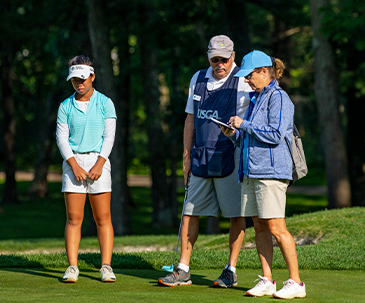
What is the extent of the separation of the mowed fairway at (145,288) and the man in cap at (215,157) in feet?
0.90

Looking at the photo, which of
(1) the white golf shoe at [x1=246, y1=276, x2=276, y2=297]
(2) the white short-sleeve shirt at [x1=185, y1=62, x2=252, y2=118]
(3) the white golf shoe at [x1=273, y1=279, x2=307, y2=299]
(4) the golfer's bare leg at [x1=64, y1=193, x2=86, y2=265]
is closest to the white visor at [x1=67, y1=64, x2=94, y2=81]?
(2) the white short-sleeve shirt at [x1=185, y1=62, x2=252, y2=118]

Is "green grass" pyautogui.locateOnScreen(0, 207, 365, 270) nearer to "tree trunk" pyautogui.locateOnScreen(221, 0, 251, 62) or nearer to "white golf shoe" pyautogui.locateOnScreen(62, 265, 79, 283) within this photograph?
"white golf shoe" pyautogui.locateOnScreen(62, 265, 79, 283)

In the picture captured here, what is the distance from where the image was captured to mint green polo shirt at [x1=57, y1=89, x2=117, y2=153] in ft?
18.1

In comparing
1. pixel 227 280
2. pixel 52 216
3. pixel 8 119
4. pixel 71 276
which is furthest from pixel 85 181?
pixel 8 119

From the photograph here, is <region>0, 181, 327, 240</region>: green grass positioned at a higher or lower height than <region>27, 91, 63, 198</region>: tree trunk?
lower

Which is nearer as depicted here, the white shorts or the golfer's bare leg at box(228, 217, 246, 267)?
the golfer's bare leg at box(228, 217, 246, 267)

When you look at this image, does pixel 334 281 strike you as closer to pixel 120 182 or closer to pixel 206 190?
pixel 206 190

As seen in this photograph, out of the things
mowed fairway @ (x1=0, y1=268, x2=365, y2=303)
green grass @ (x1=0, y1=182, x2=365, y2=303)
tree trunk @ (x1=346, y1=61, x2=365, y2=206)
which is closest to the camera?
mowed fairway @ (x1=0, y1=268, x2=365, y2=303)

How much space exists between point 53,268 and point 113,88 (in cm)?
880

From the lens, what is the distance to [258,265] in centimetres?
667

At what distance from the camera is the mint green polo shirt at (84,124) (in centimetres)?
550

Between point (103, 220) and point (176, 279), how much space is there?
962 millimetres

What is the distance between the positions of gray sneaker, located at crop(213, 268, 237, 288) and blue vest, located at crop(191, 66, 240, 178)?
92 cm

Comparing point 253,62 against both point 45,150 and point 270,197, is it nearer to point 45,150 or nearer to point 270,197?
point 270,197
